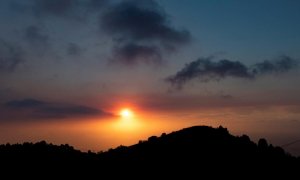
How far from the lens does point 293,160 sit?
173 feet

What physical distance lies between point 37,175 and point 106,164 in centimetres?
718

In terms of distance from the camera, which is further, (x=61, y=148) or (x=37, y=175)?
(x=61, y=148)

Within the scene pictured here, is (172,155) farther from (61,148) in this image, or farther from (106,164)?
(61,148)

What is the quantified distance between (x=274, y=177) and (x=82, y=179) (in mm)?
18242

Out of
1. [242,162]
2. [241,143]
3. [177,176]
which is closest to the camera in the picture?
[177,176]

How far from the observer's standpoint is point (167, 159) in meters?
49.7

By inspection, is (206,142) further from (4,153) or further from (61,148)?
(4,153)

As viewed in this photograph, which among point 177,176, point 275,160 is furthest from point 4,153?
point 275,160

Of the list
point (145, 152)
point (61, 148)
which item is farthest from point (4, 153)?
point (145, 152)

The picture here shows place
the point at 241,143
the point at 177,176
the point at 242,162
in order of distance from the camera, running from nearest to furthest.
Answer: the point at 177,176 → the point at 242,162 → the point at 241,143

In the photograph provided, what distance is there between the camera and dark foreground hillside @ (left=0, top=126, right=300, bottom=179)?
47.7 metres

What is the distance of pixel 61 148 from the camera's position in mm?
55125

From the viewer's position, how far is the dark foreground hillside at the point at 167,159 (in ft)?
157

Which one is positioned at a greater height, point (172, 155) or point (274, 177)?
point (172, 155)
